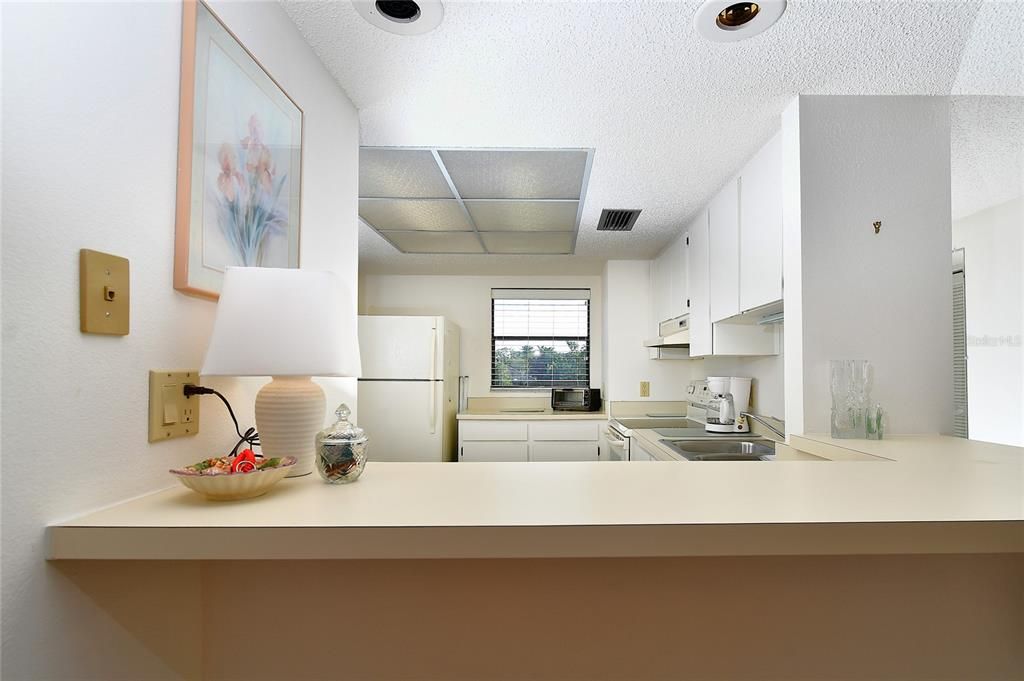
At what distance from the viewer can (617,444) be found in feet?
11.7

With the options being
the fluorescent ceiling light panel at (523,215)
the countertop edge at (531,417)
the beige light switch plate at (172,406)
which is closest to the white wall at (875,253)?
the fluorescent ceiling light panel at (523,215)

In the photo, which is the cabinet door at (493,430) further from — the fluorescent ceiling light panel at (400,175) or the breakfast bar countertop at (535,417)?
the fluorescent ceiling light panel at (400,175)

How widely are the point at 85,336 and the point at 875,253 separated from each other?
220 cm

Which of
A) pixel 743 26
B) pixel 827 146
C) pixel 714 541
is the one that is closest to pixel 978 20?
pixel 827 146

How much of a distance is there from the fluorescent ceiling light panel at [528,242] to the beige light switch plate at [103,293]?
9.33 ft

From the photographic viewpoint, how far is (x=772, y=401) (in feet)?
9.55

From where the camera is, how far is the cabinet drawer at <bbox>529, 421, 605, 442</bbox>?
4148 millimetres

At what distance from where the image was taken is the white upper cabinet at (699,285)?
9.42ft

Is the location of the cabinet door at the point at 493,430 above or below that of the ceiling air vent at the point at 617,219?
below

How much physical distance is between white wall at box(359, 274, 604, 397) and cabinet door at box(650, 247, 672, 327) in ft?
2.13

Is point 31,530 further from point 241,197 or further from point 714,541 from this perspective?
point 714,541

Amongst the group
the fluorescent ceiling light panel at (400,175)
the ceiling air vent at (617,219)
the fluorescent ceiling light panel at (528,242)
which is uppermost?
the fluorescent ceiling light panel at (400,175)

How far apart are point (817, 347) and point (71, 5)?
2.05 m

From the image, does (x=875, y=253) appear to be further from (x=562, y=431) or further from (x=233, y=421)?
(x=562, y=431)
